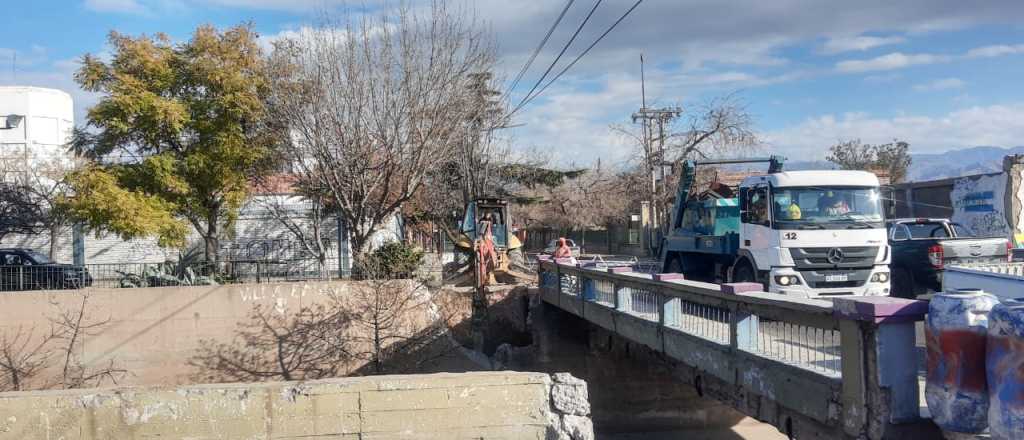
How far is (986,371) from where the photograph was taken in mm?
4926

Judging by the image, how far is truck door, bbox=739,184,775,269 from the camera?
45.6ft

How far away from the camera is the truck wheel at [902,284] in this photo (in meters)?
17.3

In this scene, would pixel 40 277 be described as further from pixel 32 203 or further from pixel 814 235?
pixel 814 235

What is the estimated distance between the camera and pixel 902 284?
1736 centimetres

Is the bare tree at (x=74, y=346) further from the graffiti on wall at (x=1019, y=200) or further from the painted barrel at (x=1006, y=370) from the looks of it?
the graffiti on wall at (x=1019, y=200)

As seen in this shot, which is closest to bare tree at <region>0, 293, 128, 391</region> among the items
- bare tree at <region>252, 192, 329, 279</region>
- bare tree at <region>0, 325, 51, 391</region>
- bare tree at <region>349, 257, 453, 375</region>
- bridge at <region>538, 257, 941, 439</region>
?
bare tree at <region>0, 325, 51, 391</region>

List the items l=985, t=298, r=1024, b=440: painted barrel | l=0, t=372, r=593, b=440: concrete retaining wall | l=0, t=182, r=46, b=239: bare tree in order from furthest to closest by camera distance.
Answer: l=0, t=182, r=46, b=239: bare tree
l=0, t=372, r=593, b=440: concrete retaining wall
l=985, t=298, r=1024, b=440: painted barrel

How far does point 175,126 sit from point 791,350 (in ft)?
50.9

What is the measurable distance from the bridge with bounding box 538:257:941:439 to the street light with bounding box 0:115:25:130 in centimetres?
5990

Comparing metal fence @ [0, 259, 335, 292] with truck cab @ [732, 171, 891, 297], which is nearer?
truck cab @ [732, 171, 891, 297]

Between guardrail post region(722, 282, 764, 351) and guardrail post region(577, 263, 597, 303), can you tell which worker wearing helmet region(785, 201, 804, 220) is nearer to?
guardrail post region(577, 263, 597, 303)

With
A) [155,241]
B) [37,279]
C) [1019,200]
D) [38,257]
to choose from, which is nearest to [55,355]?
[37,279]

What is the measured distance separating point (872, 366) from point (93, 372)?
1704 centimetres

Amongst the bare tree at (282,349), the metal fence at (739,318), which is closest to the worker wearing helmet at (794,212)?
the metal fence at (739,318)
